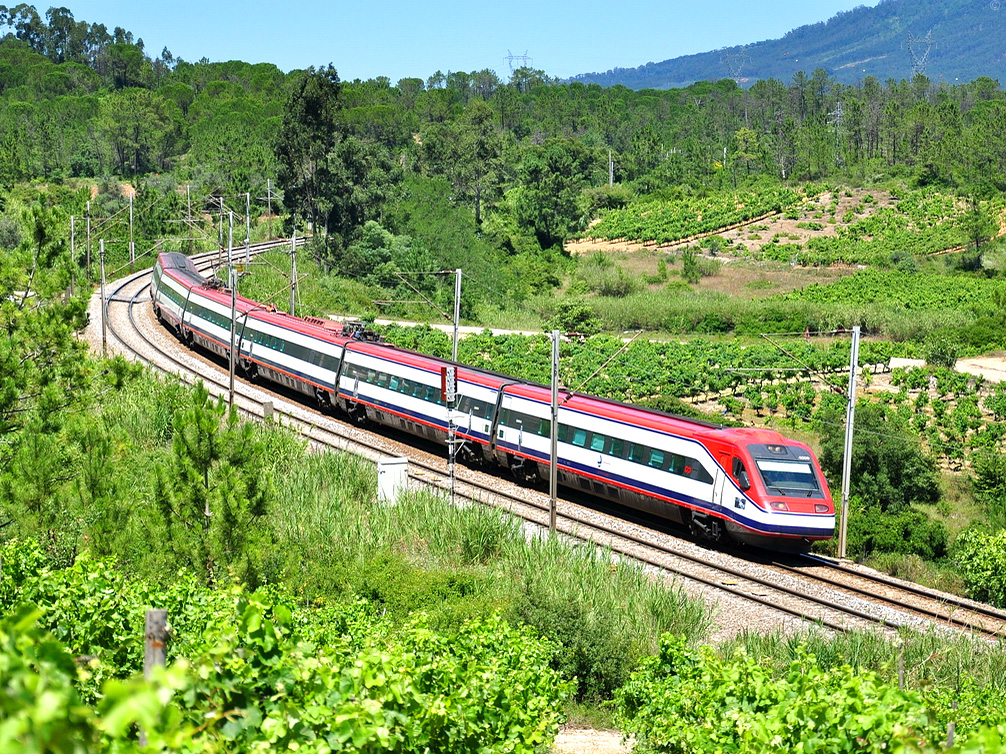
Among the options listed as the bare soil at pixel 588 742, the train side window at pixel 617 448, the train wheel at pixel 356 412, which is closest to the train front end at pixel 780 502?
the train side window at pixel 617 448

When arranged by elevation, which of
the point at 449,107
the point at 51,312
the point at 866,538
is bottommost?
the point at 866,538

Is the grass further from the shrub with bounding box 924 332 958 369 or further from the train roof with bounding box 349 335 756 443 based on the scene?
the shrub with bounding box 924 332 958 369

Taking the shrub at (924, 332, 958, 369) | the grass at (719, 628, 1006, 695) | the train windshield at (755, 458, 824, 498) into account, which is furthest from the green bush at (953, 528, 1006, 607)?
the shrub at (924, 332, 958, 369)

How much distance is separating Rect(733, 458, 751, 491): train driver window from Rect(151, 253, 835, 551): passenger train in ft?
0.10


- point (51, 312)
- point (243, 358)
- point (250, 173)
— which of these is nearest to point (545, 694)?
point (51, 312)

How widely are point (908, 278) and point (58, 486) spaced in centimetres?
7802

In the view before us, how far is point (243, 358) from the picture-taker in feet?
143

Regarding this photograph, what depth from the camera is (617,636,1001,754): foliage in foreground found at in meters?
9.23

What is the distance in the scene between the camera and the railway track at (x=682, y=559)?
21.6m

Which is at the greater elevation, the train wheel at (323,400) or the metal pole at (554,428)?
the metal pole at (554,428)

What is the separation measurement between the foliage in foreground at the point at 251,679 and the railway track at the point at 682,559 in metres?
8.36

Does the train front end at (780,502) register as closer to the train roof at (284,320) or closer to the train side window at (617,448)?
the train side window at (617,448)

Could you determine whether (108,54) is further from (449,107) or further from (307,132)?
(307,132)

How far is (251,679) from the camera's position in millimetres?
8219
